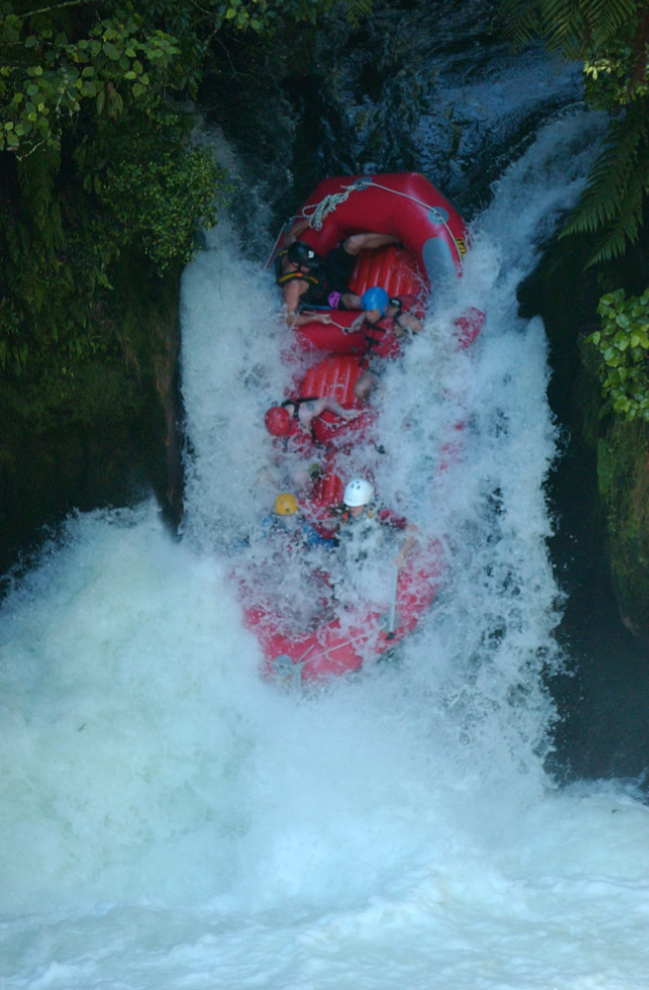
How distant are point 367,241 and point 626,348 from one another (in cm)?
228

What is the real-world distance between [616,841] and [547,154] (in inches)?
182

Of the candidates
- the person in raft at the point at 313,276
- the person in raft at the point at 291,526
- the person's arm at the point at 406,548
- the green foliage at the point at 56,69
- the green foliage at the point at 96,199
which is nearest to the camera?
Answer: the green foliage at the point at 56,69

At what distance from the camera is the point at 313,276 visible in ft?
18.5

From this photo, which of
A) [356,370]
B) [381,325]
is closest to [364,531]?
[356,370]

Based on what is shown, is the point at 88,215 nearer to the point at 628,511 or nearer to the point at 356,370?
the point at 356,370

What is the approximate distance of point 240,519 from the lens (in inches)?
229

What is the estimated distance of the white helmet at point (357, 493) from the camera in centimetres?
525

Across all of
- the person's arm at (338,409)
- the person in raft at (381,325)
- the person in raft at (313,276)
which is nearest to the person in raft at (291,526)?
the person's arm at (338,409)

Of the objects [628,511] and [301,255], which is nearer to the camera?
[628,511]

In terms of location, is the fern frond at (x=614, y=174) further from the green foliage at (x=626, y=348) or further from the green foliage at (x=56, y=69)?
the green foliage at (x=56, y=69)

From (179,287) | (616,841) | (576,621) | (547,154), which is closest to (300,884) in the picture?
(616,841)

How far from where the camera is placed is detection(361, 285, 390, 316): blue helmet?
5438mm

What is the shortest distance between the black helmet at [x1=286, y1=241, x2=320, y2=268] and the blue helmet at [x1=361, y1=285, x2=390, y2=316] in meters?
0.49

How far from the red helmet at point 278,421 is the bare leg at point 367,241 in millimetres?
1331
